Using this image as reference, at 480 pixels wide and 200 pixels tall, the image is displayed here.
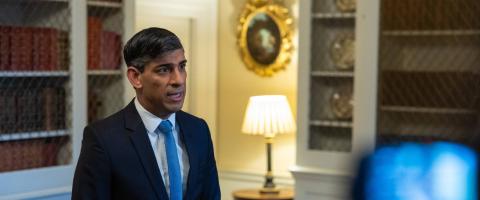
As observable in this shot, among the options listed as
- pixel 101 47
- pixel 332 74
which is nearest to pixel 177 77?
pixel 101 47

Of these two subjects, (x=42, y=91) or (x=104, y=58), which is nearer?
(x=42, y=91)

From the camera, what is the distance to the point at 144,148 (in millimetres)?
1504

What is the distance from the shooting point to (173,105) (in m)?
1.44

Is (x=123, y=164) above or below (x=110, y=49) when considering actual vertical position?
below

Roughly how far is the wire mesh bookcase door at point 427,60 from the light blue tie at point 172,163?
2.11m

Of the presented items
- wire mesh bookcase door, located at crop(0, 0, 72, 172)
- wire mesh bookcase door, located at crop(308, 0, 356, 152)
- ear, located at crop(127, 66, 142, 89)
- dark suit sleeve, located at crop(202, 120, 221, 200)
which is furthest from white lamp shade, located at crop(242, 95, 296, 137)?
ear, located at crop(127, 66, 142, 89)

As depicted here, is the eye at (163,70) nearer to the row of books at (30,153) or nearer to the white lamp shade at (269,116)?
the row of books at (30,153)

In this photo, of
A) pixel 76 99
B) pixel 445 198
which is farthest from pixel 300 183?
pixel 445 198

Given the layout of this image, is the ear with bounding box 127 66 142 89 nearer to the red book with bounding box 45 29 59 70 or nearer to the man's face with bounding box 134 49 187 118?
the man's face with bounding box 134 49 187 118

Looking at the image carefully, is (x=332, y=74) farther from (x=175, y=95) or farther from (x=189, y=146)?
(x=175, y=95)

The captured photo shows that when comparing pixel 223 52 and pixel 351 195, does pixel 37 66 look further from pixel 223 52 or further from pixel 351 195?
pixel 351 195

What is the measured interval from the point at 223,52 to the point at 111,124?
12.8 ft

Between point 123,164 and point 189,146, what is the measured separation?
0.49 feet

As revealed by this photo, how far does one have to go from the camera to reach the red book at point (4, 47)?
3.45m
